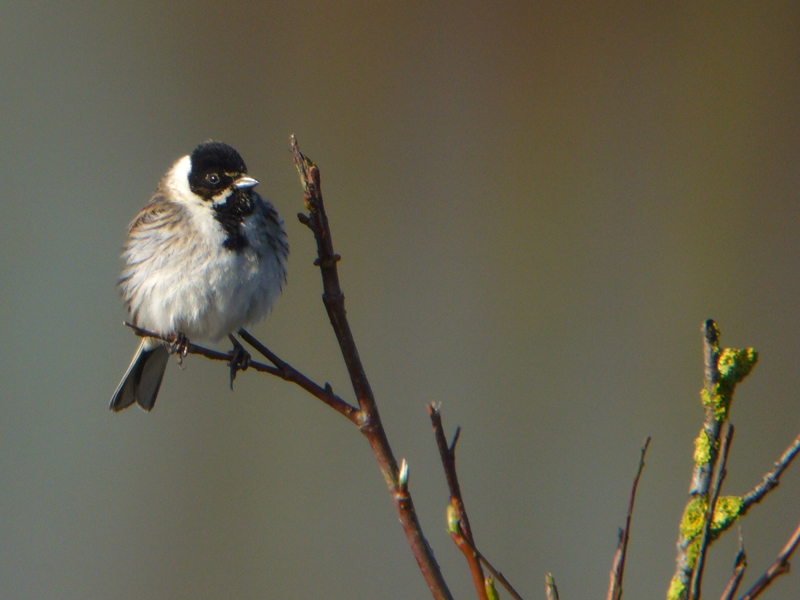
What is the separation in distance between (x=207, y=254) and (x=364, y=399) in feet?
6.08

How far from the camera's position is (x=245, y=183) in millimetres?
2752

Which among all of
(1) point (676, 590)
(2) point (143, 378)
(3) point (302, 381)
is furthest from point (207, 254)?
(1) point (676, 590)

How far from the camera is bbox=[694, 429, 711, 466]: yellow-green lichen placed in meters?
0.79

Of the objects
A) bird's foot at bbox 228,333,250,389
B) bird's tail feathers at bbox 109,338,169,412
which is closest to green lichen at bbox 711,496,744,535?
bird's foot at bbox 228,333,250,389

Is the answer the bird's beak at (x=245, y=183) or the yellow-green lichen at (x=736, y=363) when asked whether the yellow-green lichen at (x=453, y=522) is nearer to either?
the yellow-green lichen at (x=736, y=363)

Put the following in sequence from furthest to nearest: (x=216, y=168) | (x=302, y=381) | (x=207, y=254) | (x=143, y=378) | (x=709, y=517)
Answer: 1. (x=143, y=378)
2. (x=216, y=168)
3. (x=207, y=254)
4. (x=302, y=381)
5. (x=709, y=517)

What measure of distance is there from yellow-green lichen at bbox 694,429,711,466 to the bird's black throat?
7.00 ft

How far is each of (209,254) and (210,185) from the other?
0.31m

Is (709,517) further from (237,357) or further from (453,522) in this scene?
(237,357)

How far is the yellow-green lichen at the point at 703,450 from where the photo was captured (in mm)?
787

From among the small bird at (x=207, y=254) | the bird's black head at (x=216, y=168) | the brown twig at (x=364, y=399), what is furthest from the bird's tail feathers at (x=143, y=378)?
the brown twig at (x=364, y=399)

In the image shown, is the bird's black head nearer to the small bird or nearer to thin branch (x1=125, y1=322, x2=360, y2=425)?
the small bird

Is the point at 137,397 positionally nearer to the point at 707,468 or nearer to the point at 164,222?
the point at 164,222

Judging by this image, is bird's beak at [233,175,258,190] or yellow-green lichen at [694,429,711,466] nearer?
yellow-green lichen at [694,429,711,466]
